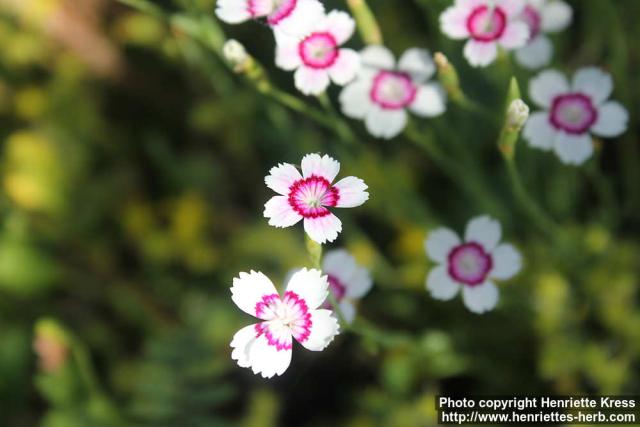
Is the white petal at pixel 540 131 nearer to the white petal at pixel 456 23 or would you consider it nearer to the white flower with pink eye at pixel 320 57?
the white petal at pixel 456 23

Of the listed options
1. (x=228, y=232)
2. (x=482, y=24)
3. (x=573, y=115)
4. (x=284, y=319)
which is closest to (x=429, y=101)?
(x=482, y=24)

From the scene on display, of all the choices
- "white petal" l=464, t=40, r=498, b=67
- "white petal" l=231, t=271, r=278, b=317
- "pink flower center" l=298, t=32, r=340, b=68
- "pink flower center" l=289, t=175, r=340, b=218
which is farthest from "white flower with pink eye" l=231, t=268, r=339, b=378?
"white petal" l=464, t=40, r=498, b=67

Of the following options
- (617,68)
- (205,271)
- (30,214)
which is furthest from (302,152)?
(30,214)

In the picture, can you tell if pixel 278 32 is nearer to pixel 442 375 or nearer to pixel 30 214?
pixel 442 375

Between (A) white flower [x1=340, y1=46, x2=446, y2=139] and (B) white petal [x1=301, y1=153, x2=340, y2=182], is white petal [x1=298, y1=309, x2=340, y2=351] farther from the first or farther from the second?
(A) white flower [x1=340, y1=46, x2=446, y2=139]

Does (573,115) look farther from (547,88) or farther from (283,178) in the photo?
(283,178)
